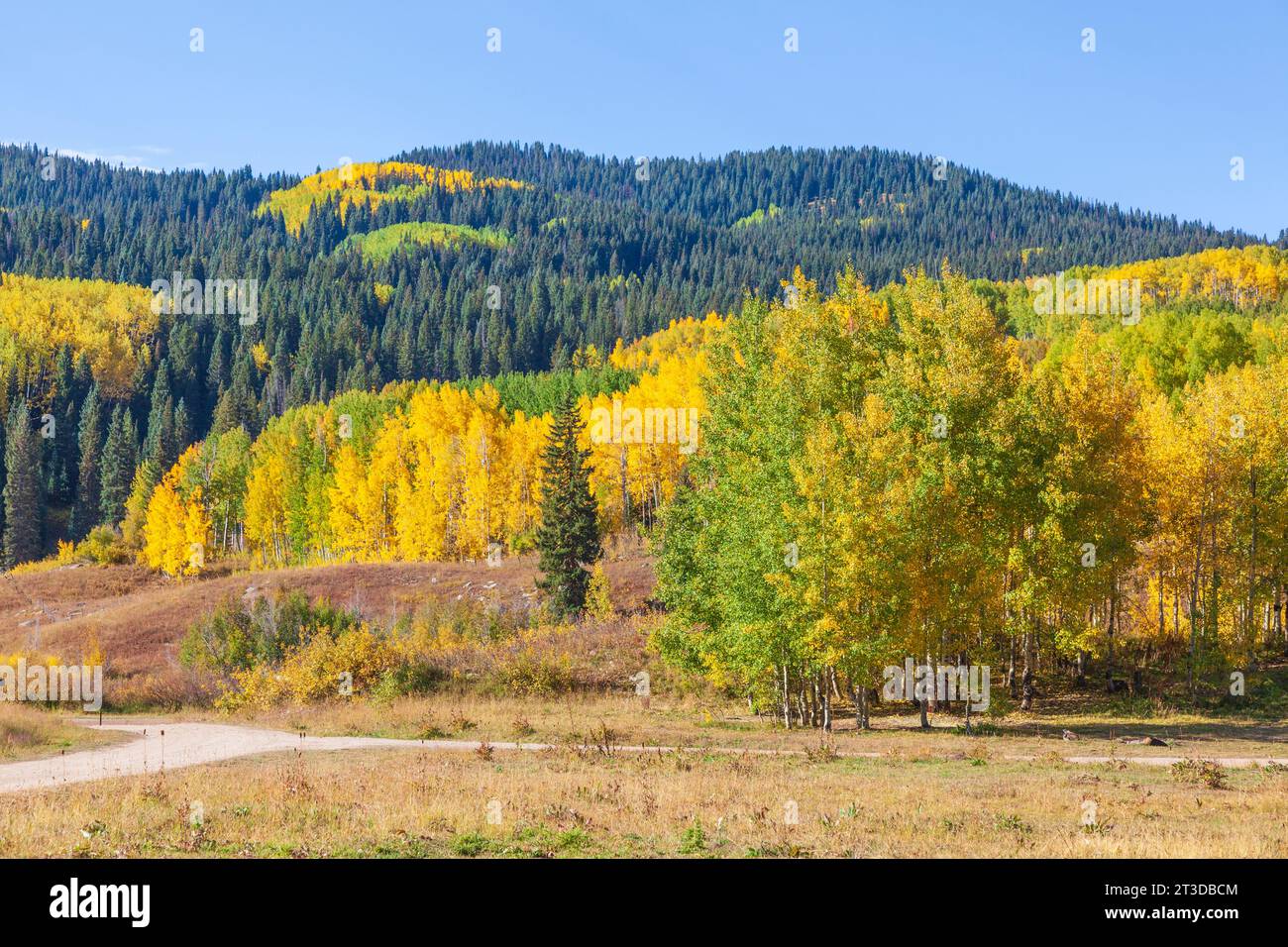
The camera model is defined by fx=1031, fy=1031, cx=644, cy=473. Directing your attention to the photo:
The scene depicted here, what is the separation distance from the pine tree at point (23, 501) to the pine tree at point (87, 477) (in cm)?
514

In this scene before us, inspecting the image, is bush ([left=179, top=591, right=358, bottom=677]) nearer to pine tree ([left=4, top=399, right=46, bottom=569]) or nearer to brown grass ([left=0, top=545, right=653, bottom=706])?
brown grass ([left=0, top=545, right=653, bottom=706])

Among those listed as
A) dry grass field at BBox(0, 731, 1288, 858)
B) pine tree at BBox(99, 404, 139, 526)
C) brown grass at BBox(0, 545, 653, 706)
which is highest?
pine tree at BBox(99, 404, 139, 526)

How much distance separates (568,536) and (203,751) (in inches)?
1278

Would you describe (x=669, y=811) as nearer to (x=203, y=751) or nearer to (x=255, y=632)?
(x=203, y=751)

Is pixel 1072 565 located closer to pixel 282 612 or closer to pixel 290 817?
pixel 290 817

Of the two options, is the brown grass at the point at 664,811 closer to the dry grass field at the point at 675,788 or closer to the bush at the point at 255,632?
the dry grass field at the point at 675,788

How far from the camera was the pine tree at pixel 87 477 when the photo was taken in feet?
465

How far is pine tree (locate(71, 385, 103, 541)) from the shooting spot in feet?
465

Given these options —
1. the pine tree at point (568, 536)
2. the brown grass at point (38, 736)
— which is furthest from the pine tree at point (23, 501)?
the brown grass at point (38, 736)

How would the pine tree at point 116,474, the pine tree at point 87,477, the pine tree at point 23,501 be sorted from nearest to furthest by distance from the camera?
the pine tree at point 23,501
the pine tree at point 116,474
the pine tree at point 87,477

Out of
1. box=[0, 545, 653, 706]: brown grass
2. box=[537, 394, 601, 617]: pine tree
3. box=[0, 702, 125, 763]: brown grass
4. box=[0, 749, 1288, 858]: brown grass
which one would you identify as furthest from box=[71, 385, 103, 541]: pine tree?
box=[0, 749, 1288, 858]: brown grass

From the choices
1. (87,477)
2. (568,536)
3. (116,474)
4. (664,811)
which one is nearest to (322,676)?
(568,536)

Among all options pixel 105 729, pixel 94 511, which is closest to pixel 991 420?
pixel 105 729

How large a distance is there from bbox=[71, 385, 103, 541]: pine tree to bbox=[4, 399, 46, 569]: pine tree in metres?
5.14
